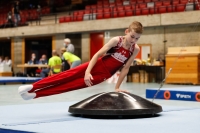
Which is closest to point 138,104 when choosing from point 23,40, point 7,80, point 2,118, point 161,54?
point 2,118

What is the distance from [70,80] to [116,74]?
1297 cm

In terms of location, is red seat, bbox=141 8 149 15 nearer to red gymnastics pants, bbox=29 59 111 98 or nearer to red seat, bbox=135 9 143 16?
red seat, bbox=135 9 143 16

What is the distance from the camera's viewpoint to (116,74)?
709 inches

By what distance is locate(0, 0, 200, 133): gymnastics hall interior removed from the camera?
171 inches

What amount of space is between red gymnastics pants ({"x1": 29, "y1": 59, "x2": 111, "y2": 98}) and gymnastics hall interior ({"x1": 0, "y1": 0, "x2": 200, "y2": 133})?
32 cm

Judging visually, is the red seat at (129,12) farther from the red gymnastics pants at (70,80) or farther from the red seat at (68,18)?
the red gymnastics pants at (70,80)

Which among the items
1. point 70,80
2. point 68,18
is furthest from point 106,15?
point 70,80

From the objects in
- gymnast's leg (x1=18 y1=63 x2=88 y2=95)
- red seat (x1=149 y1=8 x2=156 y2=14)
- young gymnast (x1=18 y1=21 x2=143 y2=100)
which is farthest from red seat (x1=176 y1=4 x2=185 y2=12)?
gymnast's leg (x1=18 y1=63 x2=88 y2=95)

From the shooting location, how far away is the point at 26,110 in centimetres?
558

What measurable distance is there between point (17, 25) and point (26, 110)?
21.3 m

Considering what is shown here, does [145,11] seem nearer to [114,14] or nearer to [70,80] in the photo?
[114,14]

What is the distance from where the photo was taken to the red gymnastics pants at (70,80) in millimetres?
5055

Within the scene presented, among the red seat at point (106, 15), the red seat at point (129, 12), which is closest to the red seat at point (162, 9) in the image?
the red seat at point (129, 12)

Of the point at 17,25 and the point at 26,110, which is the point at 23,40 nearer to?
the point at 17,25
